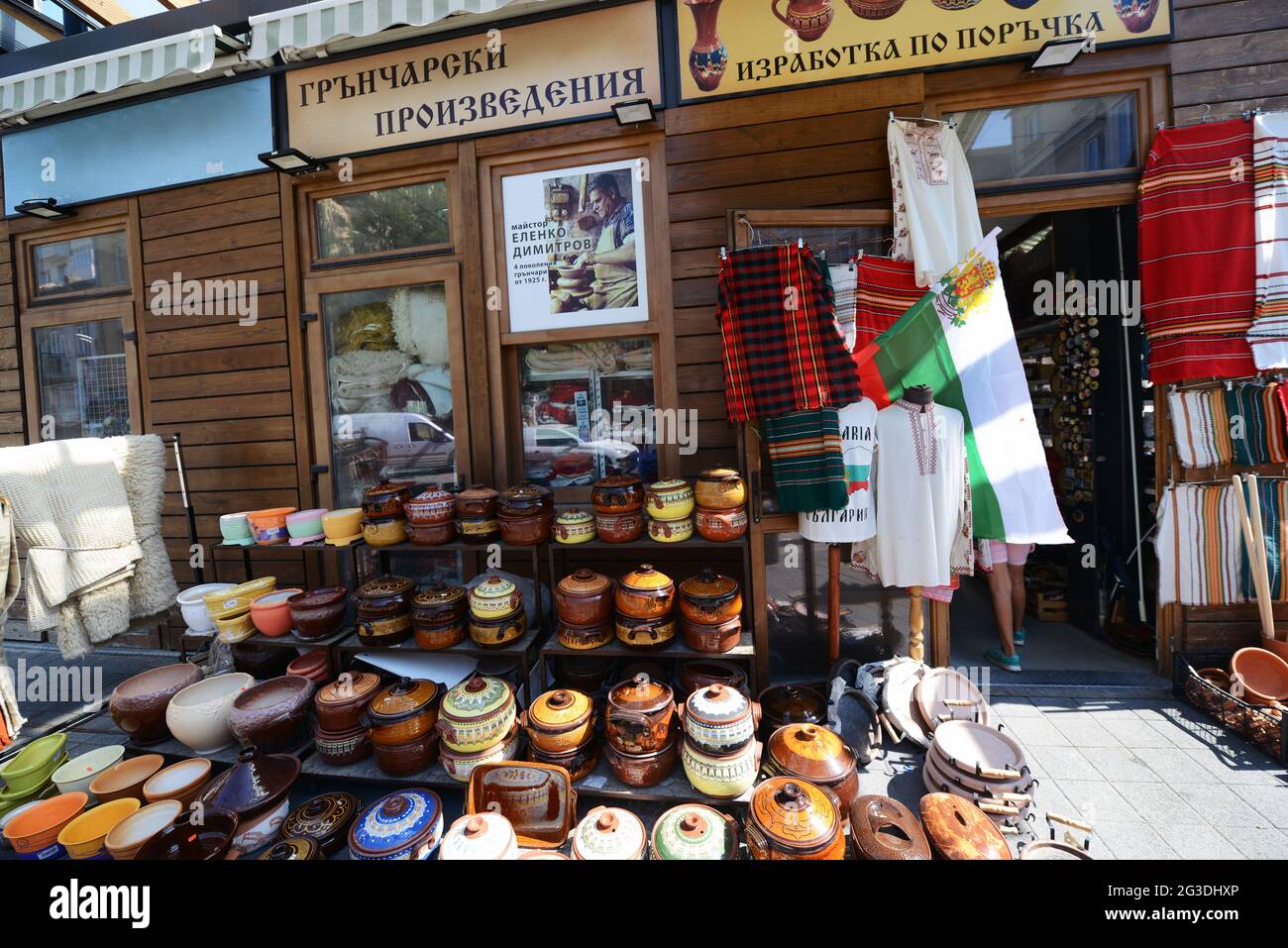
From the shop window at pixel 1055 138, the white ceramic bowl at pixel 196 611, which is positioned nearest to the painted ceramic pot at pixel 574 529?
the white ceramic bowl at pixel 196 611

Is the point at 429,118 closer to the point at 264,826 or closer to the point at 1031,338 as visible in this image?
the point at 264,826

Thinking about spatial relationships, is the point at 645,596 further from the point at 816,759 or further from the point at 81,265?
the point at 81,265

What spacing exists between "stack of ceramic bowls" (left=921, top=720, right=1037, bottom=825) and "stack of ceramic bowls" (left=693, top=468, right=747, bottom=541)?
4.40 ft

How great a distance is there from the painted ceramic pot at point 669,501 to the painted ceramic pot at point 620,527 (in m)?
0.10

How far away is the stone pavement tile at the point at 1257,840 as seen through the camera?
2061 mm

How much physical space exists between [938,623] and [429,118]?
461 centimetres

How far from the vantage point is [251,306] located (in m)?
3.98

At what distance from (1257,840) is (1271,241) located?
3017 mm

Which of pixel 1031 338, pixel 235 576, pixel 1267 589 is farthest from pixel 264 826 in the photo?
pixel 1031 338

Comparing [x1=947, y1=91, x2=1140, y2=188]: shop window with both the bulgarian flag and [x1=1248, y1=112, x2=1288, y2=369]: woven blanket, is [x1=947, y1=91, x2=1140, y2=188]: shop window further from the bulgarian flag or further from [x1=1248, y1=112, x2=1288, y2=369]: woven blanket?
the bulgarian flag

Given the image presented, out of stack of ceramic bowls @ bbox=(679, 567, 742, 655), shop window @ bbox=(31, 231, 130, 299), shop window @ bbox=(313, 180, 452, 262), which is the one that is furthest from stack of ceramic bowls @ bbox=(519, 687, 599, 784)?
shop window @ bbox=(31, 231, 130, 299)

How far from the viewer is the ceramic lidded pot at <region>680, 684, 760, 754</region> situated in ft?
7.15

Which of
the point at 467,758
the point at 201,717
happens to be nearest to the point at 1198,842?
the point at 467,758

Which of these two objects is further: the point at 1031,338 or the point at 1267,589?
the point at 1031,338
